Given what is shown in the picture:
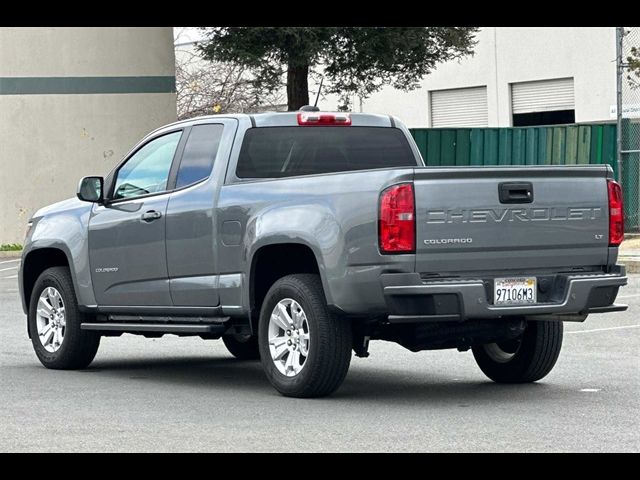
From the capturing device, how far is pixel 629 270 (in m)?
22.4

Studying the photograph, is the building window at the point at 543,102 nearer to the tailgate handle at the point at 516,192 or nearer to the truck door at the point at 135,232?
the truck door at the point at 135,232

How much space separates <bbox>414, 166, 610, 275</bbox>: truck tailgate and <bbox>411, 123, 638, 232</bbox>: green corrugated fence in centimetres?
1977

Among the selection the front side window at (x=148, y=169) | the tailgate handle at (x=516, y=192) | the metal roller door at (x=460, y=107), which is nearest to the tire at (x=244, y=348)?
the front side window at (x=148, y=169)

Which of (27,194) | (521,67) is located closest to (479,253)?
(27,194)

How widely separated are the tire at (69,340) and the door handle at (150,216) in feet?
3.81

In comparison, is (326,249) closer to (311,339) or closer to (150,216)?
(311,339)

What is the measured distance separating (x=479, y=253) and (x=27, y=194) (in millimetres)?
23785

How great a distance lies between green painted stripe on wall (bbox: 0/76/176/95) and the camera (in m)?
32.1

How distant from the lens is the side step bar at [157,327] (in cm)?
1066

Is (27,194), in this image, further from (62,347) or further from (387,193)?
(387,193)

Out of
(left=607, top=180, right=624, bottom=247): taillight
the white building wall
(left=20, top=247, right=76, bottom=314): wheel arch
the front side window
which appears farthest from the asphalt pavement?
the white building wall

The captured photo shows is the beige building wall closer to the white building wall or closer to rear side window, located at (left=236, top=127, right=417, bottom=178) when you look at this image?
the white building wall

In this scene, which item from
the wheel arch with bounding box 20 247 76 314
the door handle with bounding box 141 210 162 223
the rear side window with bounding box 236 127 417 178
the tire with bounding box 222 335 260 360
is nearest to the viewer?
the rear side window with bounding box 236 127 417 178

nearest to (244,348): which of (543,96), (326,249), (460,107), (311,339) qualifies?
(311,339)
